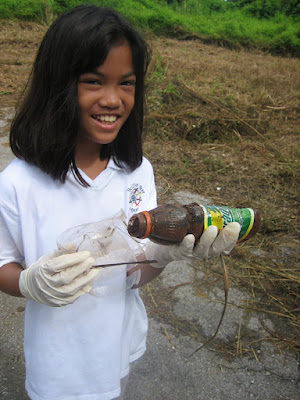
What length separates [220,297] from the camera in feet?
8.70

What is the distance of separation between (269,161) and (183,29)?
8520mm

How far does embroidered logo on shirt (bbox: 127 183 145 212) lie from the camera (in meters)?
1.38

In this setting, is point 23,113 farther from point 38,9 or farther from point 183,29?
point 183,29

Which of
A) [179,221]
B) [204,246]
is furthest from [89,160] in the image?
[204,246]

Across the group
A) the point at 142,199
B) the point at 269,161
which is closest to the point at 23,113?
the point at 142,199

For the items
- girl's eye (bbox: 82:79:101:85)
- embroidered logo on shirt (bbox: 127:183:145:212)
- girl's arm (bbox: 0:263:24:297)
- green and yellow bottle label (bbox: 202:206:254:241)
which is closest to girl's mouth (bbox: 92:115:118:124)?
girl's eye (bbox: 82:79:101:85)

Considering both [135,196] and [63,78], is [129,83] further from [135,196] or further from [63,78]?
[135,196]

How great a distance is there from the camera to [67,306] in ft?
4.11

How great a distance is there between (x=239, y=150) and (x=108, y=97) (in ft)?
12.3

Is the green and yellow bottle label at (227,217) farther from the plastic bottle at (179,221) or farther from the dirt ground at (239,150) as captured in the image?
the dirt ground at (239,150)

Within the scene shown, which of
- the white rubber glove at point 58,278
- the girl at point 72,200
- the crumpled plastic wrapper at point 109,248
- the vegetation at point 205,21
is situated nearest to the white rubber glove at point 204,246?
the girl at point 72,200

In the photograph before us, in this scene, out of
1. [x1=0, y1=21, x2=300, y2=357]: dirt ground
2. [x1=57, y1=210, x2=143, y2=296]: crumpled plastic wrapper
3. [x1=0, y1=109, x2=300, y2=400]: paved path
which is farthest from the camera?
[x1=0, y1=21, x2=300, y2=357]: dirt ground

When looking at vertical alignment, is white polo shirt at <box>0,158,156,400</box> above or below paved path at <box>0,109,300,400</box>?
above

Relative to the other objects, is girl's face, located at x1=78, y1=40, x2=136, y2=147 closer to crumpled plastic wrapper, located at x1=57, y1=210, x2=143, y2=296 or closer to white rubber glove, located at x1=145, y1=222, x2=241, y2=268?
crumpled plastic wrapper, located at x1=57, y1=210, x2=143, y2=296
